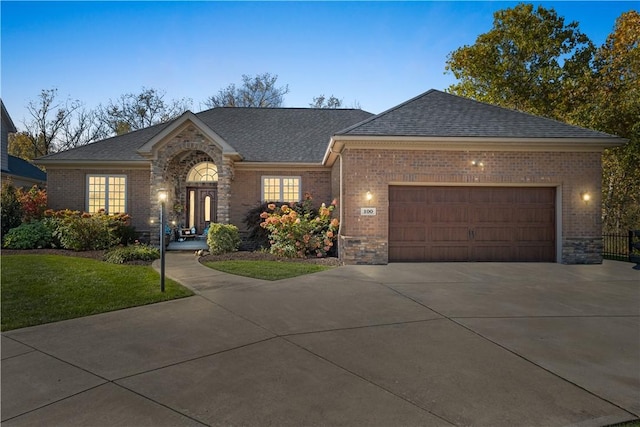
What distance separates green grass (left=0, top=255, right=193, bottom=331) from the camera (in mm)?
5559

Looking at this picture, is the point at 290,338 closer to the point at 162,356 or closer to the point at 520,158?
the point at 162,356

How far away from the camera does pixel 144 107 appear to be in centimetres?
3400

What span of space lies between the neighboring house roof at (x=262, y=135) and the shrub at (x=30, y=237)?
10.8 feet

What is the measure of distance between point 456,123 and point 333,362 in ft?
33.0

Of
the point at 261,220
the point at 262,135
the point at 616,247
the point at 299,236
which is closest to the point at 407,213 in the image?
the point at 299,236

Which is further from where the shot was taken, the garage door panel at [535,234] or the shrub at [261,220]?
the shrub at [261,220]

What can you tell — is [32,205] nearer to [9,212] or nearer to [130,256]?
[9,212]

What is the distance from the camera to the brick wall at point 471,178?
36.0 feet

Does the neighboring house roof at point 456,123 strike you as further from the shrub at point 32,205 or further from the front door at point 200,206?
the shrub at point 32,205

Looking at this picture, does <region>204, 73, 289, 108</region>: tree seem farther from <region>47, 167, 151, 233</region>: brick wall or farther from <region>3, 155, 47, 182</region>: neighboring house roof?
<region>47, 167, 151, 233</region>: brick wall

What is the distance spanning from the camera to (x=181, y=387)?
321cm

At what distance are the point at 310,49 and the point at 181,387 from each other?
12.9 meters

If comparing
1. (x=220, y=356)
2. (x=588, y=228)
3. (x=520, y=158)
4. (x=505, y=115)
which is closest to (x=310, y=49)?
(x=505, y=115)

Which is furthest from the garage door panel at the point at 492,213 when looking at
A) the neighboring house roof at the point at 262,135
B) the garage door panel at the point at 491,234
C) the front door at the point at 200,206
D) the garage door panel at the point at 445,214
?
the front door at the point at 200,206
